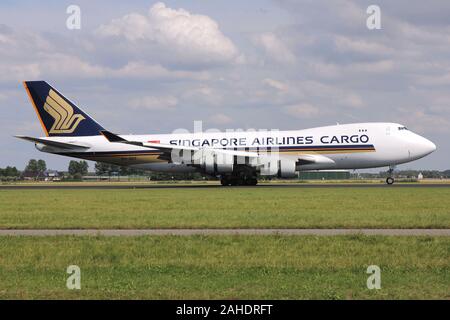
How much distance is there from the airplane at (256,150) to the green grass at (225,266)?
3510 centimetres

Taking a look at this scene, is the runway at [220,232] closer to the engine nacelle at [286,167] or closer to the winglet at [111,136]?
the winglet at [111,136]

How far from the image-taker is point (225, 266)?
13.6m

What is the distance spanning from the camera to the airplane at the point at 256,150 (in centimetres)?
5309

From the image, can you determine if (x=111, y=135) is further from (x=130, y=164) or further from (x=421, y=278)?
(x=421, y=278)

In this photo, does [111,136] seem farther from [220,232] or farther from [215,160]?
[220,232]

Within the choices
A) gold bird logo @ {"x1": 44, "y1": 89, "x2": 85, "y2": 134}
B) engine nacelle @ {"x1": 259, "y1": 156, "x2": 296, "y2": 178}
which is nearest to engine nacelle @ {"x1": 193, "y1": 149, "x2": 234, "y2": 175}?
engine nacelle @ {"x1": 259, "y1": 156, "x2": 296, "y2": 178}

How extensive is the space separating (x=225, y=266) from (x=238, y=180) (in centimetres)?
4196

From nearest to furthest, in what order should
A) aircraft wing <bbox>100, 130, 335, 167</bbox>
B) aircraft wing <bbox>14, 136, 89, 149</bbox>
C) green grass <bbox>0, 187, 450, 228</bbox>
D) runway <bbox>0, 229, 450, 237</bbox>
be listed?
runway <bbox>0, 229, 450, 237</bbox>
green grass <bbox>0, 187, 450, 228</bbox>
aircraft wing <bbox>100, 130, 335, 167</bbox>
aircraft wing <bbox>14, 136, 89, 149</bbox>

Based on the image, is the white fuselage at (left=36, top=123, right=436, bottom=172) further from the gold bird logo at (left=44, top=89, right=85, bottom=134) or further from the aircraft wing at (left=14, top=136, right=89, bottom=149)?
the gold bird logo at (left=44, top=89, right=85, bottom=134)

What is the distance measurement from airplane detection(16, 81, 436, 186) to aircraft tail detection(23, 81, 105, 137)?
900 millimetres

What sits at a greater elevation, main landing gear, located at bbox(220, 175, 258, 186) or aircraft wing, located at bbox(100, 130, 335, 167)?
aircraft wing, located at bbox(100, 130, 335, 167)

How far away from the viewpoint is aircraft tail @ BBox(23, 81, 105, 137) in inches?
2327

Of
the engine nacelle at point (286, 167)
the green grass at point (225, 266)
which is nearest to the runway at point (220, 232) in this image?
the green grass at point (225, 266)

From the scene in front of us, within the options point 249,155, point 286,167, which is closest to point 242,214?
point 286,167
